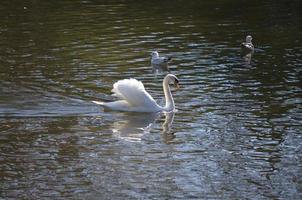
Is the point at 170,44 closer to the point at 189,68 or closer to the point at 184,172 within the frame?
the point at 189,68

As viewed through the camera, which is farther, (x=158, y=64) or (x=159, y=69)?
(x=158, y=64)

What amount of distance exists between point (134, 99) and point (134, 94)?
12 centimetres

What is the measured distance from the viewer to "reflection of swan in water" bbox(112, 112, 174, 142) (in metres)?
16.2

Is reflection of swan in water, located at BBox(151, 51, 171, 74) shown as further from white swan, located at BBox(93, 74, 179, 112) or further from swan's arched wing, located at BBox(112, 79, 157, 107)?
swan's arched wing, located at BBox(112, 79, 157, 107)

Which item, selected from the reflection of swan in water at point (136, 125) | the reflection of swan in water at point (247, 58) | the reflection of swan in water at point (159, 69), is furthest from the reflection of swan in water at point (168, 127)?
the reflection of swan in water at point (247, 58)

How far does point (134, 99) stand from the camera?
18016mm

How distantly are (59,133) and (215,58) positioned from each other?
28.4 feet

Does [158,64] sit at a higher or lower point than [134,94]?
lower

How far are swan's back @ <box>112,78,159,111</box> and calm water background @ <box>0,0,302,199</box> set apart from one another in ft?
0.83

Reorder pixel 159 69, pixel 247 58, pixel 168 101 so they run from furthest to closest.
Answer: pixel 247 58 → pixel 159 69 → pixel 168 101

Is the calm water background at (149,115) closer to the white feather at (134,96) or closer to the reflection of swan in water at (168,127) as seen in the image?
the reflection of swan in water at (168,127)

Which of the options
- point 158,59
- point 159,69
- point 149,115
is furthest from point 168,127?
point 158,59

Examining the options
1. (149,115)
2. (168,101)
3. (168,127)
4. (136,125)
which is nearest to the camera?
(168,127)

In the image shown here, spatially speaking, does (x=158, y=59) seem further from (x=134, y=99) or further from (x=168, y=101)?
(x=134, y=99)
